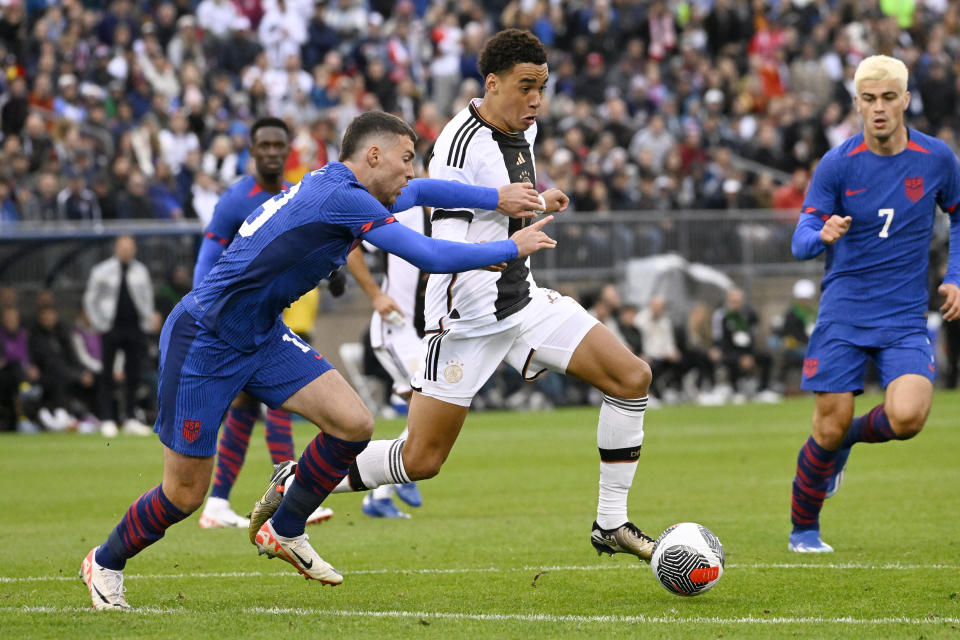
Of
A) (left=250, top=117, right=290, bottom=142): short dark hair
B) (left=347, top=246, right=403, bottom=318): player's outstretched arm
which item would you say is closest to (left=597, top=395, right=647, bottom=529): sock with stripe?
(left=347, top=246, right=403, bottom=318): player's outstretched arm

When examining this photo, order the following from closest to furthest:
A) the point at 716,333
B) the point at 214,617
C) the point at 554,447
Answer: the point at 214,617 → the point at 554,447 → the point at 716,333

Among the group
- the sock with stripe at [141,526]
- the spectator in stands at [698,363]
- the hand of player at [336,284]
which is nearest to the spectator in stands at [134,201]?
the spectator in stands at [698,363]

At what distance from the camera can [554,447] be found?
609 inches

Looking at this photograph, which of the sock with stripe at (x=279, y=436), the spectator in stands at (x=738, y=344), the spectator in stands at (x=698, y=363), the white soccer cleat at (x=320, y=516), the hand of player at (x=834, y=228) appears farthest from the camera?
the spectator in stands at (x=738, y=344)

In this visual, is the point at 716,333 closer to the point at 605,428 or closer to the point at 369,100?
the point at 369,100

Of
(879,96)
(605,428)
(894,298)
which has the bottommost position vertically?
(605,428)

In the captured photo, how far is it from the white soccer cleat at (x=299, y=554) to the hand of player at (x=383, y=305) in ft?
12.4

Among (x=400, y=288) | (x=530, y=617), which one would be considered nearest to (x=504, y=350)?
(x=530, y=617)

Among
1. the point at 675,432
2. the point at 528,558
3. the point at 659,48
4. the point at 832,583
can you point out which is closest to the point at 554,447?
the point at 675,432

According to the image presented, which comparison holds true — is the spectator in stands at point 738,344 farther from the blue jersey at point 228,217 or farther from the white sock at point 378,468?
the white sock at point 378,468

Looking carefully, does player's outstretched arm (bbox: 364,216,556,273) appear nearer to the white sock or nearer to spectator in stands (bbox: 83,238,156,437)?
the white sock

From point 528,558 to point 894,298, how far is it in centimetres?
251

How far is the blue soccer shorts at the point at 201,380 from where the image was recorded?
636 centimetres

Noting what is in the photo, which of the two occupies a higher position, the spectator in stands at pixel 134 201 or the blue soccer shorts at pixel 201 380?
the blue soccer shorts at pixel 201 380
